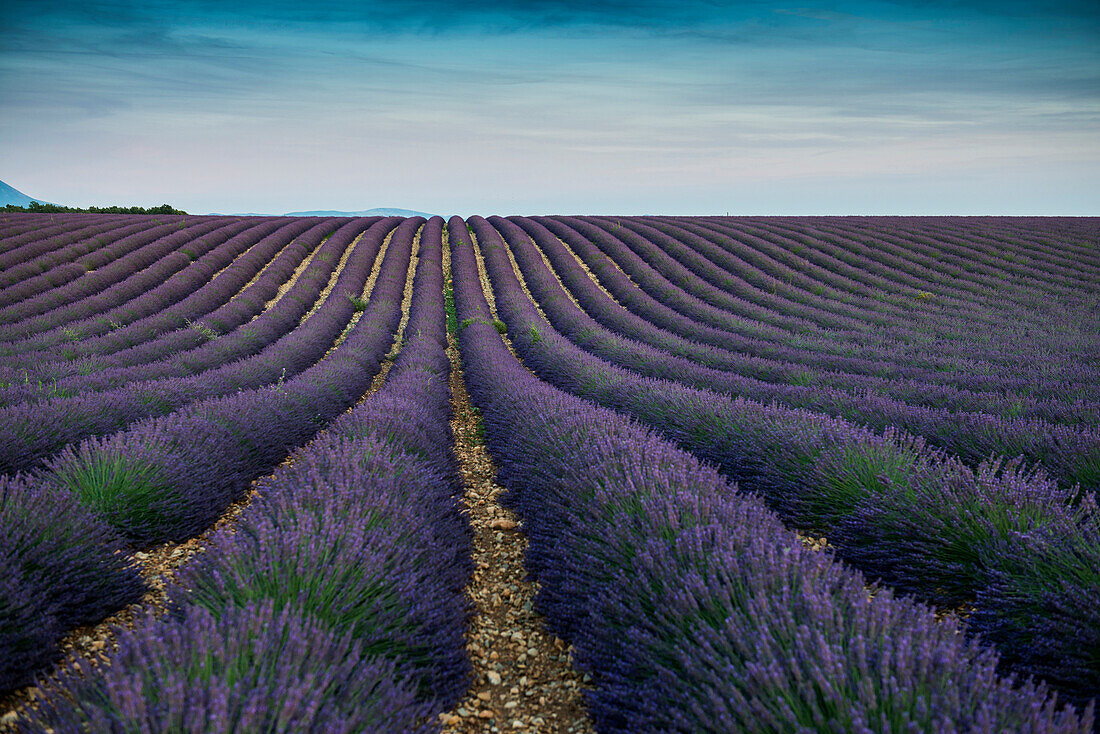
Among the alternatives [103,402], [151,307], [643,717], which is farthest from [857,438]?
[151,307]

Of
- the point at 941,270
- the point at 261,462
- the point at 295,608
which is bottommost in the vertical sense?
the point at 261,462

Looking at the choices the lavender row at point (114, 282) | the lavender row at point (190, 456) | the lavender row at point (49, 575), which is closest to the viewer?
the lavender row at point (49, 575)

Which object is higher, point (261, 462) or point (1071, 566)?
point (1071, 566)

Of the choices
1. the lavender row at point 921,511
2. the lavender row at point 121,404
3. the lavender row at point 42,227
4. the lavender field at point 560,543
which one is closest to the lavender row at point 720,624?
the lavender field at point 560,543

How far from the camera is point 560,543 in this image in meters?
3.02

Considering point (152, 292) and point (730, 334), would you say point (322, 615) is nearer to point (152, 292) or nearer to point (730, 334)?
point (730, 334)

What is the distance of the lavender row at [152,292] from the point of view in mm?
9164

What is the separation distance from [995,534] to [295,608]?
291 centimetres

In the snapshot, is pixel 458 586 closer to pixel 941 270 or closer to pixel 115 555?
pixel 115 555

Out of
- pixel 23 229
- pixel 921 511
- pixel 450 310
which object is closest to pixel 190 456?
pixel 921 511

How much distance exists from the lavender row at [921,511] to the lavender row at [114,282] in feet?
39.1

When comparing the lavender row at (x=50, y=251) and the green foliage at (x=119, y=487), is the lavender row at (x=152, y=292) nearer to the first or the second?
the lavender row at (x=50, y=251)

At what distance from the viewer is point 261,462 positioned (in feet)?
16.0

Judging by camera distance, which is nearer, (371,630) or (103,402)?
(371,630)
